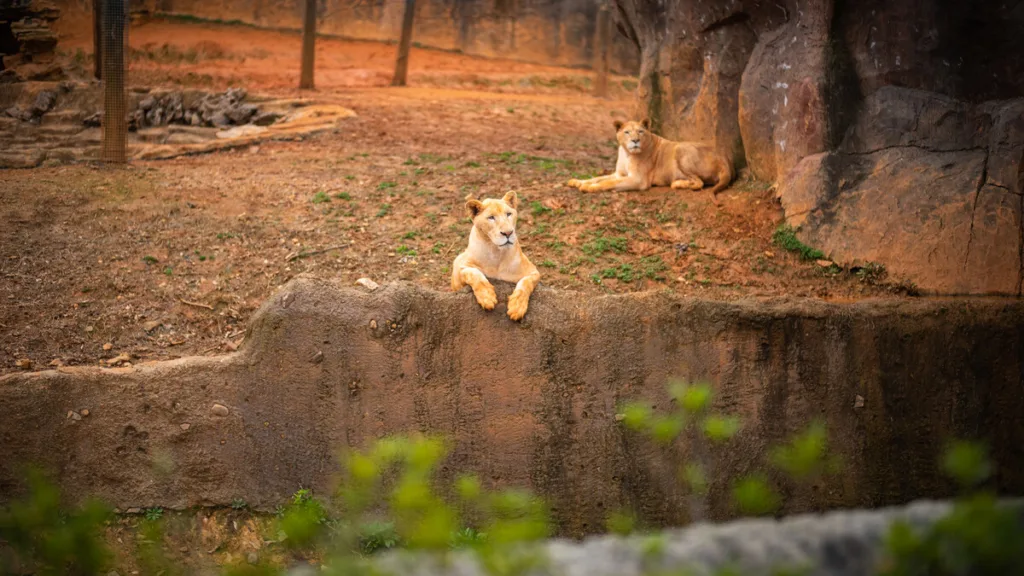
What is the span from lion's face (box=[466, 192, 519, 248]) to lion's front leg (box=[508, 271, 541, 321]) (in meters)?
0.40

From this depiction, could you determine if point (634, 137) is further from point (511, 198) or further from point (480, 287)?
point (480, 287)

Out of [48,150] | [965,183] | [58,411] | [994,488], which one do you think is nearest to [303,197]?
[48,150]

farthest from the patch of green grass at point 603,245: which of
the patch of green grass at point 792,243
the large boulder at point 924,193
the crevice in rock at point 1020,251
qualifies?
the crevice in rock at point 1020,251

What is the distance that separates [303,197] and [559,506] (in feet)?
21.3

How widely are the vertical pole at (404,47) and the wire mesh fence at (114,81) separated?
8.19 meters

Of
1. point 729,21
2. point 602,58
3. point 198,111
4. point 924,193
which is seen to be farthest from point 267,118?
point 924,193

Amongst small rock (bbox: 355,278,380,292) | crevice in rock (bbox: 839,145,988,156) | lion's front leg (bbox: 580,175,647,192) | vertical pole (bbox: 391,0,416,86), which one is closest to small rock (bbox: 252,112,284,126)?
vertical pole (bbox: 391,0,416,86)

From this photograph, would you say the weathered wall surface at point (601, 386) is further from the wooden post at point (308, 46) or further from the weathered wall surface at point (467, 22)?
the weathered wall surface at point (467, 22)

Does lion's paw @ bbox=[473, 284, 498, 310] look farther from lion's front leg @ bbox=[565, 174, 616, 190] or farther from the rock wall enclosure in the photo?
lion's front leg @ bbox=[565, 174, 616, 190]

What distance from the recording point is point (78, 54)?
2172cm

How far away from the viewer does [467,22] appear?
2741 centimetres

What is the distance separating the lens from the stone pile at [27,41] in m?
17.5

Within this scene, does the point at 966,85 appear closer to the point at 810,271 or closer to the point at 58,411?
the point at 810,271

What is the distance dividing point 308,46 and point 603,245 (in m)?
10.6
